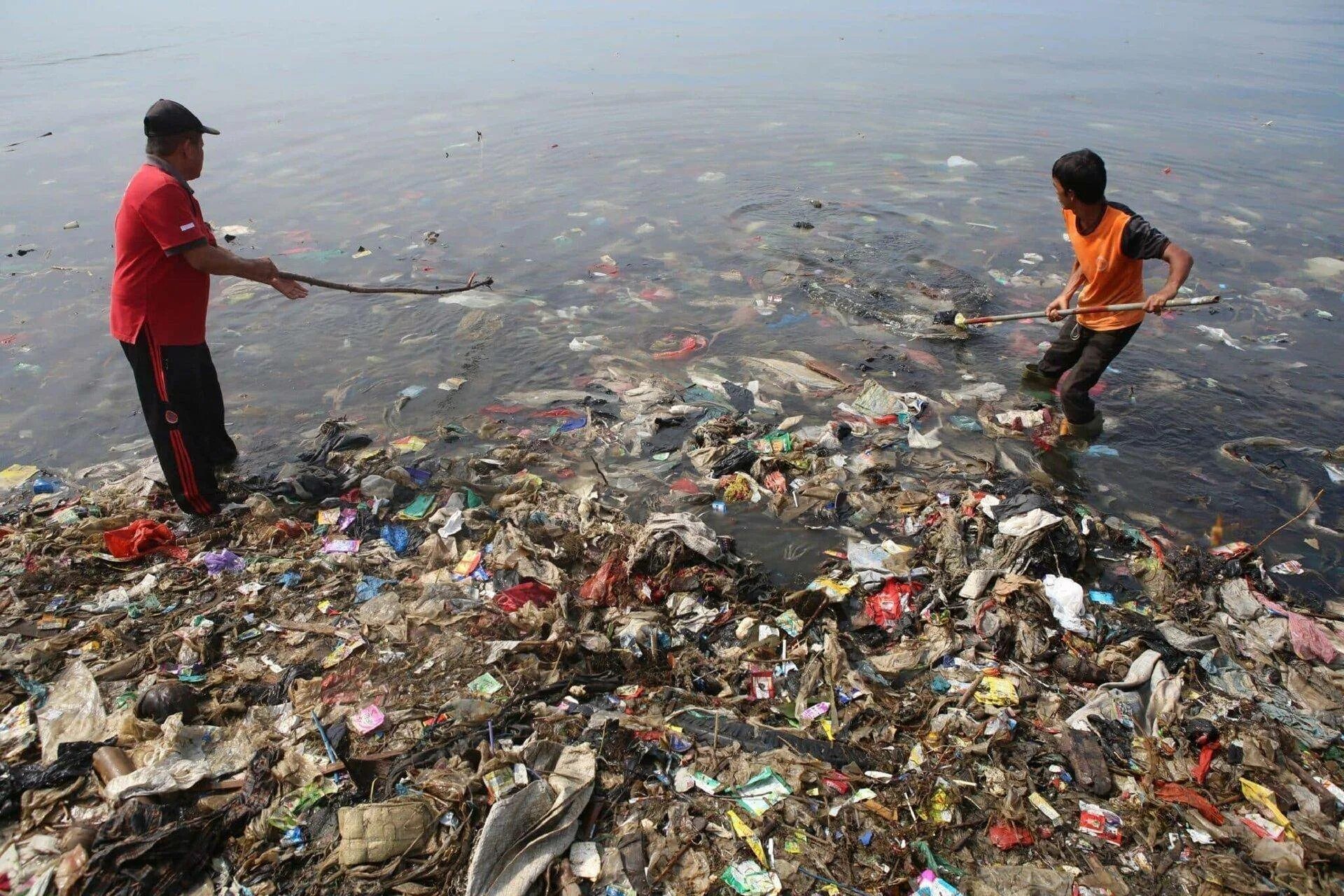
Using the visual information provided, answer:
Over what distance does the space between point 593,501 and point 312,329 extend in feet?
13.2

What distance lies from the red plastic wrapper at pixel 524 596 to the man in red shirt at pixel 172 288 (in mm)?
1923

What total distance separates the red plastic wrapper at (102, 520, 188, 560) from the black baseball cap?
2011 mm

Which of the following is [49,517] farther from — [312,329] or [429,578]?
[312,329]

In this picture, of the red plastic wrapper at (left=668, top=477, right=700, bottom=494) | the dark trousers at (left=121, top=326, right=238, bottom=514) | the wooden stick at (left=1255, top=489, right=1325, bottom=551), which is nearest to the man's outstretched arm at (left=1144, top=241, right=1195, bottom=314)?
the wooden stick at (left=1255, top=489, right=1325, bottom=551)

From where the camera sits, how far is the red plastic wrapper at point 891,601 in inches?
149

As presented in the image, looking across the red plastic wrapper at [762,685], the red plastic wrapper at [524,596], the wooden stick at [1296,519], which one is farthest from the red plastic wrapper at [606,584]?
the wooden stick at [1296,519]

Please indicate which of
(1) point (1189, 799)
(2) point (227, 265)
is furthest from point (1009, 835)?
(2) point (227, 265)

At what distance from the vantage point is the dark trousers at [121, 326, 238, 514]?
404cm

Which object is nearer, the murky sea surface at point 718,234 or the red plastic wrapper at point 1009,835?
the red plastic wrapper at point 1009,835

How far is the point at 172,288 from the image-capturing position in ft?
13.0

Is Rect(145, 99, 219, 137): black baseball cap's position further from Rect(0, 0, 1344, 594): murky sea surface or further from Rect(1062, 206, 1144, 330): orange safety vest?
Rect(1062, 206, 1144, 330): orange safety vest

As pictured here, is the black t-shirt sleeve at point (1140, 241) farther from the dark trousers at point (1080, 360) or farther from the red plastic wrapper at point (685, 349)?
the red plastic wrapper at point (685, 349)

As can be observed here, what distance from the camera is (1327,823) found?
8.68 ft

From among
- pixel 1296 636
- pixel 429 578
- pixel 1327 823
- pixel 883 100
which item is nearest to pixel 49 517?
pixel 429 578
